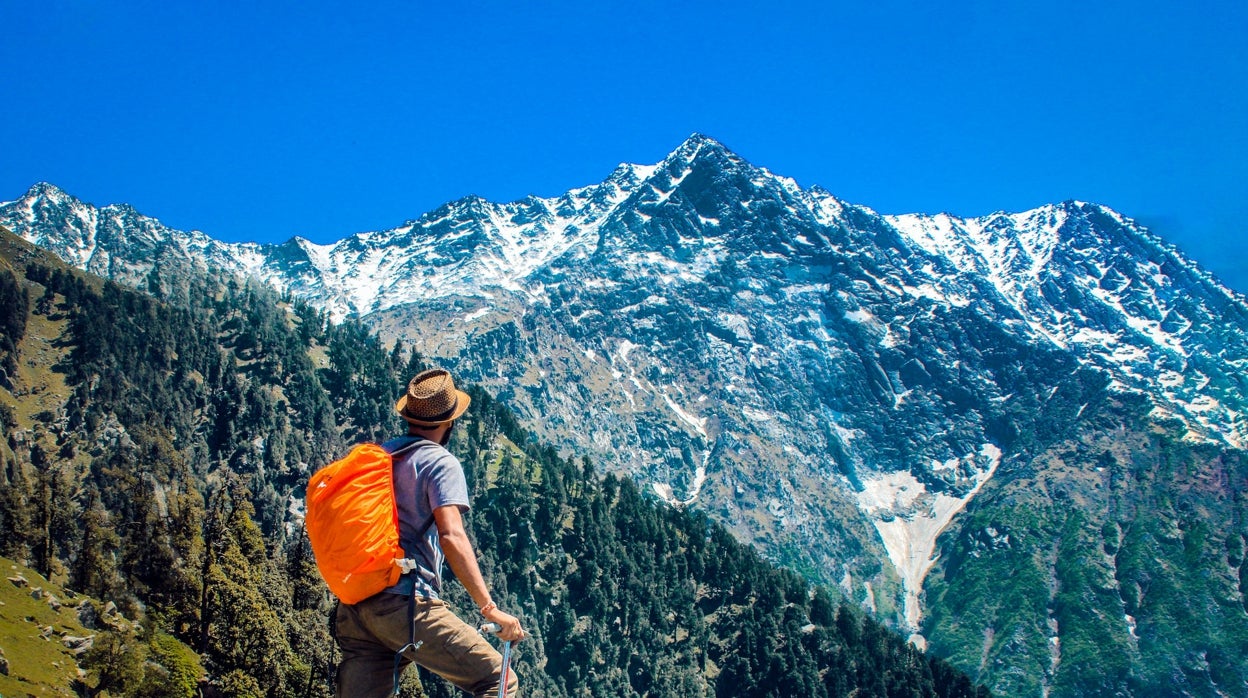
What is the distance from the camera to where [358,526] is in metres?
9.76

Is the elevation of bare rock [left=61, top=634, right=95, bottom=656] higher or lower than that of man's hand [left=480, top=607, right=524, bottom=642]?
lower

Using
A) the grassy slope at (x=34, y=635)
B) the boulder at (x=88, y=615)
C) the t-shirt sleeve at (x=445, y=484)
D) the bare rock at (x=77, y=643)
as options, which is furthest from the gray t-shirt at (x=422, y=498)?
the boulder at (x=88, y=615)

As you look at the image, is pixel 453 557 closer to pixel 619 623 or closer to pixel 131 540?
pixel 131 540

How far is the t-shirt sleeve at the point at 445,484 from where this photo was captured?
32.4 feet

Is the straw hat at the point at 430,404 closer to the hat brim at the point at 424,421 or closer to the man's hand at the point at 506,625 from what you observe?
the hat brim at the point at 424,421

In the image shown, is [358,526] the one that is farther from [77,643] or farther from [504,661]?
[77,643]

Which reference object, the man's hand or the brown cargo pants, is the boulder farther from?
the man's hand

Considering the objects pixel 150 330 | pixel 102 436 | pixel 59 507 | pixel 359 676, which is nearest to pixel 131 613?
pixel 59 507

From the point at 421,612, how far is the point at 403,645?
0.48 m

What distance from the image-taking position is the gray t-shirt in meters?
9.95

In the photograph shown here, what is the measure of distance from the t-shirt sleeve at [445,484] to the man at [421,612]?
0.5 inches

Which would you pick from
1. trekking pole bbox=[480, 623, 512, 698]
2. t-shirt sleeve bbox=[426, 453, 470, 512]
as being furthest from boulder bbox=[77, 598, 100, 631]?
t-shirt sleeve bbox=[426, 453, 470, 512]

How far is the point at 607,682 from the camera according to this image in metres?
181

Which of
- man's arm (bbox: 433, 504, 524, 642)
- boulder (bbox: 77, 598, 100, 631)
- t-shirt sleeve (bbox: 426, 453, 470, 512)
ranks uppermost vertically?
t-shirt sleeve (bbox: 426, 453, 470, 512)
